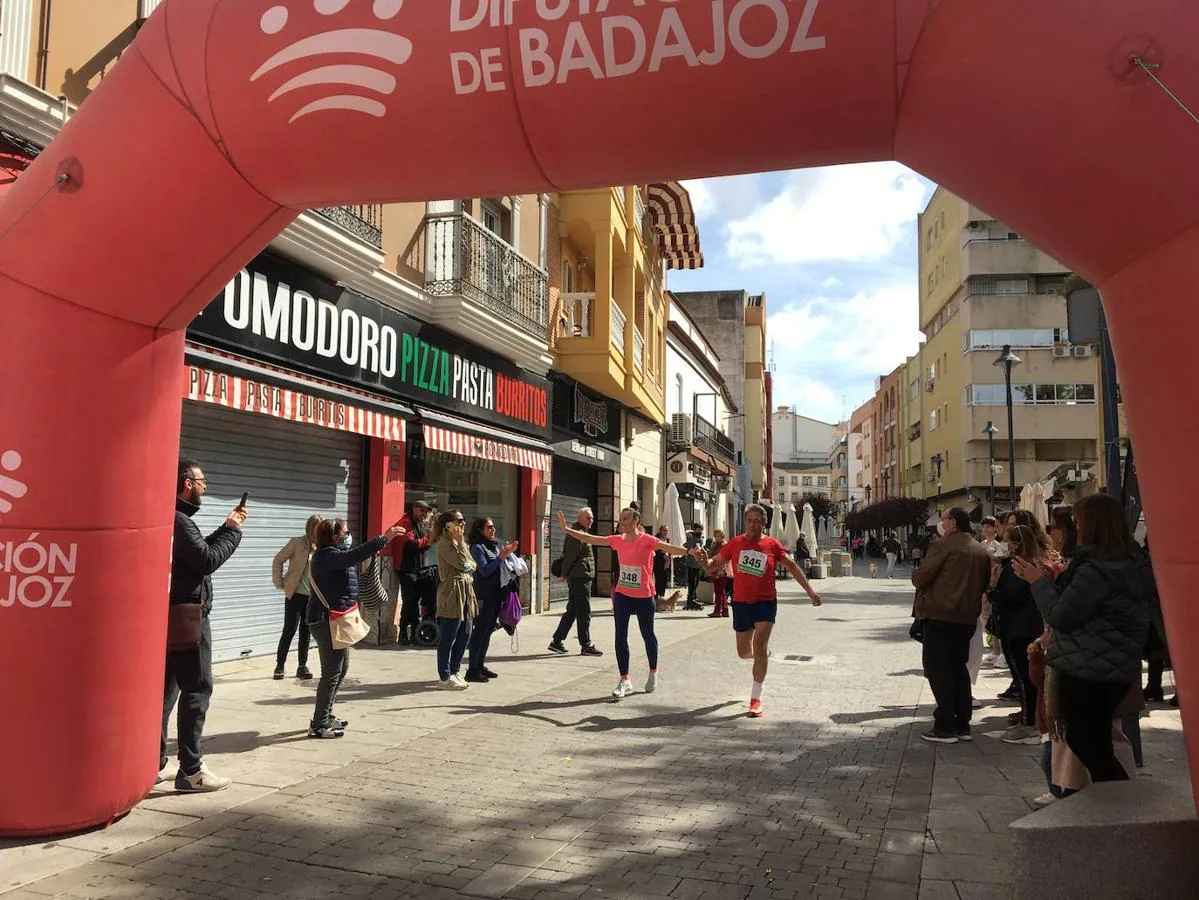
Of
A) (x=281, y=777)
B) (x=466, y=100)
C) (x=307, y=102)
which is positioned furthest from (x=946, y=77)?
(x=281, y=777)

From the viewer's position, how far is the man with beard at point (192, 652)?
525 cm

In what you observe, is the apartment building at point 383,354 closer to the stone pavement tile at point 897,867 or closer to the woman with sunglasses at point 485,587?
the woman with sunglasses at point 485,587

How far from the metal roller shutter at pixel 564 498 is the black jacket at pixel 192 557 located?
1200cm

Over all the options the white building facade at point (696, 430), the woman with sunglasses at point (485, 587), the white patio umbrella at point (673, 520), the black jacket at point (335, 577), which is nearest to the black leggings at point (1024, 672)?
the woman with sunglasses at point (485, 587)

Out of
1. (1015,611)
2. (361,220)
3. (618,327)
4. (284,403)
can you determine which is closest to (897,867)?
(1015,611)

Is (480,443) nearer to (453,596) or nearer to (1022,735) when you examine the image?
(453,596)

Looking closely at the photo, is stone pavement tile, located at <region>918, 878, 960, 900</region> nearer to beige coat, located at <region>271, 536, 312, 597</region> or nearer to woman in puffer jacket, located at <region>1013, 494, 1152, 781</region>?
woman in puffer jacket, located at <region>1013, 494, 1152, 781</region>

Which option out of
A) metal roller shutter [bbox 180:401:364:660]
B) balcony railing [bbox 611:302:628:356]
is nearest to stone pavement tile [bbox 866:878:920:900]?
metal roller shutter [bbox 180:401:364:660]

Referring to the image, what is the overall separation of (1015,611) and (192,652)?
590 centimetres

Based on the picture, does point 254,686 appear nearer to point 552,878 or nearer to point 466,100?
point 552,878

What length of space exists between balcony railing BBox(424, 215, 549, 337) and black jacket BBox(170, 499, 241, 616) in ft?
27.6

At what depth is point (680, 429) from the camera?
28.8 metres

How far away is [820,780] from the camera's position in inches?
229

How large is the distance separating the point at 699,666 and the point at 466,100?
26.3 feet
